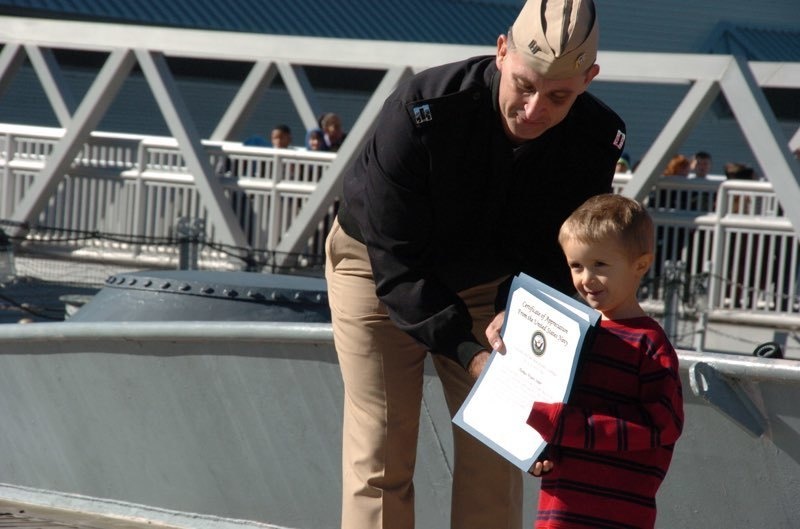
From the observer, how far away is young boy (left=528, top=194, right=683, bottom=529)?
2.97 m

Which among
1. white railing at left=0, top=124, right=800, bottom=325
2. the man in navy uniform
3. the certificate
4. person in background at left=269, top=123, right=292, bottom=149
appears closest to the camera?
the certificate

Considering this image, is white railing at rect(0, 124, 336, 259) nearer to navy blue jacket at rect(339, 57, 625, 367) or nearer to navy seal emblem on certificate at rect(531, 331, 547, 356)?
navy blue jacket at rect(339, 57, 625, 367)

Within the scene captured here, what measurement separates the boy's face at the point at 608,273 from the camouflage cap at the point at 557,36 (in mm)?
A: 401

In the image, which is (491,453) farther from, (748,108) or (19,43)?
(19,43)

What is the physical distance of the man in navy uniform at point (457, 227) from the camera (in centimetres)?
319

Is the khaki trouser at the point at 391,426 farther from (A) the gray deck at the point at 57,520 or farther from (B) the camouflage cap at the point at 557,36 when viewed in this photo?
(A) the gray deck at the point at 57,520

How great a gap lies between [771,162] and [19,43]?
29.9ft

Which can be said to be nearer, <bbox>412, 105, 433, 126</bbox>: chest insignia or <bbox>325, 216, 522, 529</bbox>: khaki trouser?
<bbox>412, 105, 433, 126</bbox>: chest insignia

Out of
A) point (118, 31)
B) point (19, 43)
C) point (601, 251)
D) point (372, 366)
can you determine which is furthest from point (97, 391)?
point (19, 43)

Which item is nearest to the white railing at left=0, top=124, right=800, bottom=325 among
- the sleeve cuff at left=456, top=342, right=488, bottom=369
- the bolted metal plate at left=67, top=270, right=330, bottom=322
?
the bolted metal plate at left=67, top=270, right=330, bottom=322

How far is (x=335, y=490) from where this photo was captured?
16.5ft

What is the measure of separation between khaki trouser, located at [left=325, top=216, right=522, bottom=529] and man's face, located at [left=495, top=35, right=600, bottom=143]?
0.51 meters

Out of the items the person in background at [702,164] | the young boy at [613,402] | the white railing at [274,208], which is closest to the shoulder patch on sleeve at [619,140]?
the young boy at [613,402]

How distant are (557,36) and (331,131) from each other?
11.4m
